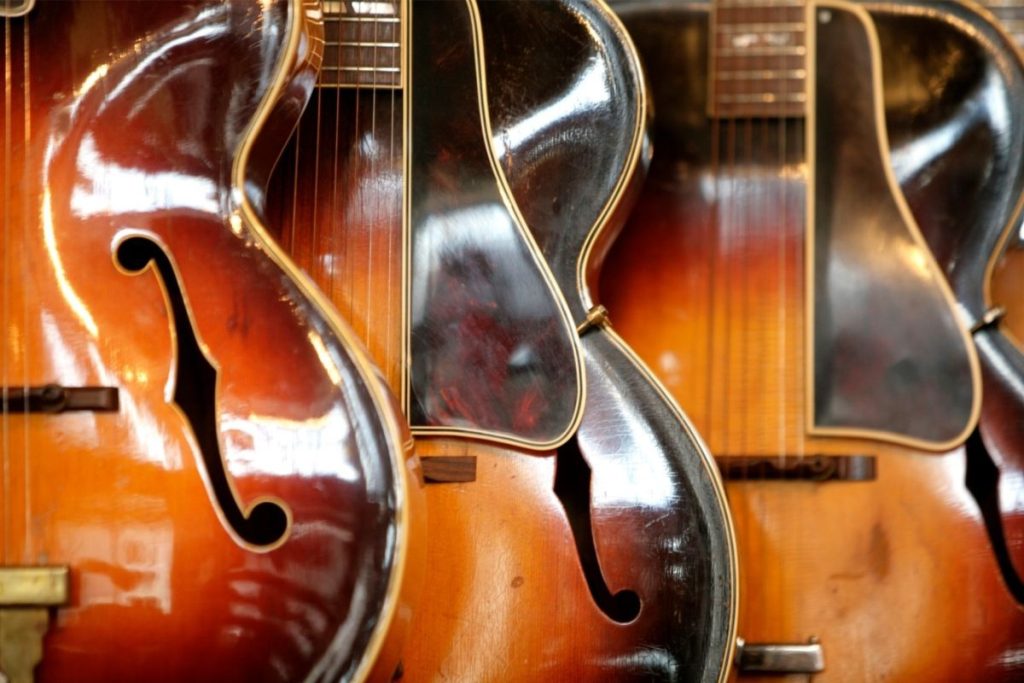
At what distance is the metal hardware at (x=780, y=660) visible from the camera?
1.15 meters

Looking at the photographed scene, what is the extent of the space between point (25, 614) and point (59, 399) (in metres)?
0.15

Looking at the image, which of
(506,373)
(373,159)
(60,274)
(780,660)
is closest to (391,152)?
(373,159)

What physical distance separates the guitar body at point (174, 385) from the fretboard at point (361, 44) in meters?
0.17

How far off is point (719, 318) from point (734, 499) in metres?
0.19

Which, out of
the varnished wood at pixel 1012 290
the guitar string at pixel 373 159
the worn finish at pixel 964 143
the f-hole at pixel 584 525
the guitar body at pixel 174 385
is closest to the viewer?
the guitar body at pixel 174 385

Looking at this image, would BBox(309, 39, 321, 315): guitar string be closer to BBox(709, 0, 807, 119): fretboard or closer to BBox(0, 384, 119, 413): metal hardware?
BBox(0, 384, 119, 413): metal hardware

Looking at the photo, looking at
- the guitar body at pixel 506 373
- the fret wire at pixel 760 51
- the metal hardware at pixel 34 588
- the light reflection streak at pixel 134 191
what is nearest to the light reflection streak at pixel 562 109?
the guitar body at pixel 506 373

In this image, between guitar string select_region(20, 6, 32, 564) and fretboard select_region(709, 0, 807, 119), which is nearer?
guitar string select_region(20, 6, 32, 564)

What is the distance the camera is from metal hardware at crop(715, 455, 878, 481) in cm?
120

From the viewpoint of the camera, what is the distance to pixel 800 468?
3.97 ft

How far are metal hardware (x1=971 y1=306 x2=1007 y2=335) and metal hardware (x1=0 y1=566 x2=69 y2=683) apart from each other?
0.86 meters

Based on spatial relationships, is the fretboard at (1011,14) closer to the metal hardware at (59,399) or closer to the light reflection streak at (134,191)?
the light reflection streak at (134,191)

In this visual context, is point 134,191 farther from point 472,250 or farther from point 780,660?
point 780,660

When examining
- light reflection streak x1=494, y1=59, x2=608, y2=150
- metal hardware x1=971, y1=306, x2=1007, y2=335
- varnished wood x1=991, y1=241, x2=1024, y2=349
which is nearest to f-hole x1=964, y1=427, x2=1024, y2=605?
metal hardware x1=971, y1=306, x2=1007, y2=335
